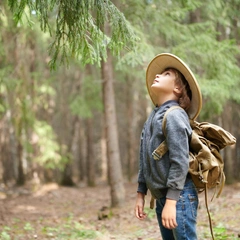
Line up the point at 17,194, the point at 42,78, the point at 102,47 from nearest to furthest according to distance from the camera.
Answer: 1. the point at 102,47
2. the point at 17,194
3. the point at 42,78

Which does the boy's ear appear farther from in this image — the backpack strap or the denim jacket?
the backpack strap

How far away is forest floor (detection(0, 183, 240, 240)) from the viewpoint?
644 centimetres

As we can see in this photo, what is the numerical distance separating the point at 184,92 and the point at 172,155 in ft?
2.32

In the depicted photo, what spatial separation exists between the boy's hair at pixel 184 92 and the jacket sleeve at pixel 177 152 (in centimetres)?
35

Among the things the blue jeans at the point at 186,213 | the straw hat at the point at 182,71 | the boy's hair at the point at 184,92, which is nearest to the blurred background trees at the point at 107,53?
the straw hat at the point at 182,71

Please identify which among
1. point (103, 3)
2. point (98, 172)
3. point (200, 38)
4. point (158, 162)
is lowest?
point (98, 172)

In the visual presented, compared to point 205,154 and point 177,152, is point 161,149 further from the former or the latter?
point 205,154

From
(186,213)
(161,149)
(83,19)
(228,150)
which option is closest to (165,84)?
(161,149)

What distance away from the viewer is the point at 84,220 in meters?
9.09

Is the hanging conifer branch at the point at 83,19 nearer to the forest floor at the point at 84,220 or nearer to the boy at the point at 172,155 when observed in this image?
the boy at the point at 172,155

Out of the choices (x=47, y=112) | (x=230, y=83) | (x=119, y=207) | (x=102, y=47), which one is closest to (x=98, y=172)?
(x=47, y=112)

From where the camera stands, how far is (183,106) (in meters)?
3.29

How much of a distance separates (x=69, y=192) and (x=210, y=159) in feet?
46.2

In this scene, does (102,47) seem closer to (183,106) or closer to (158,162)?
(183,106)
